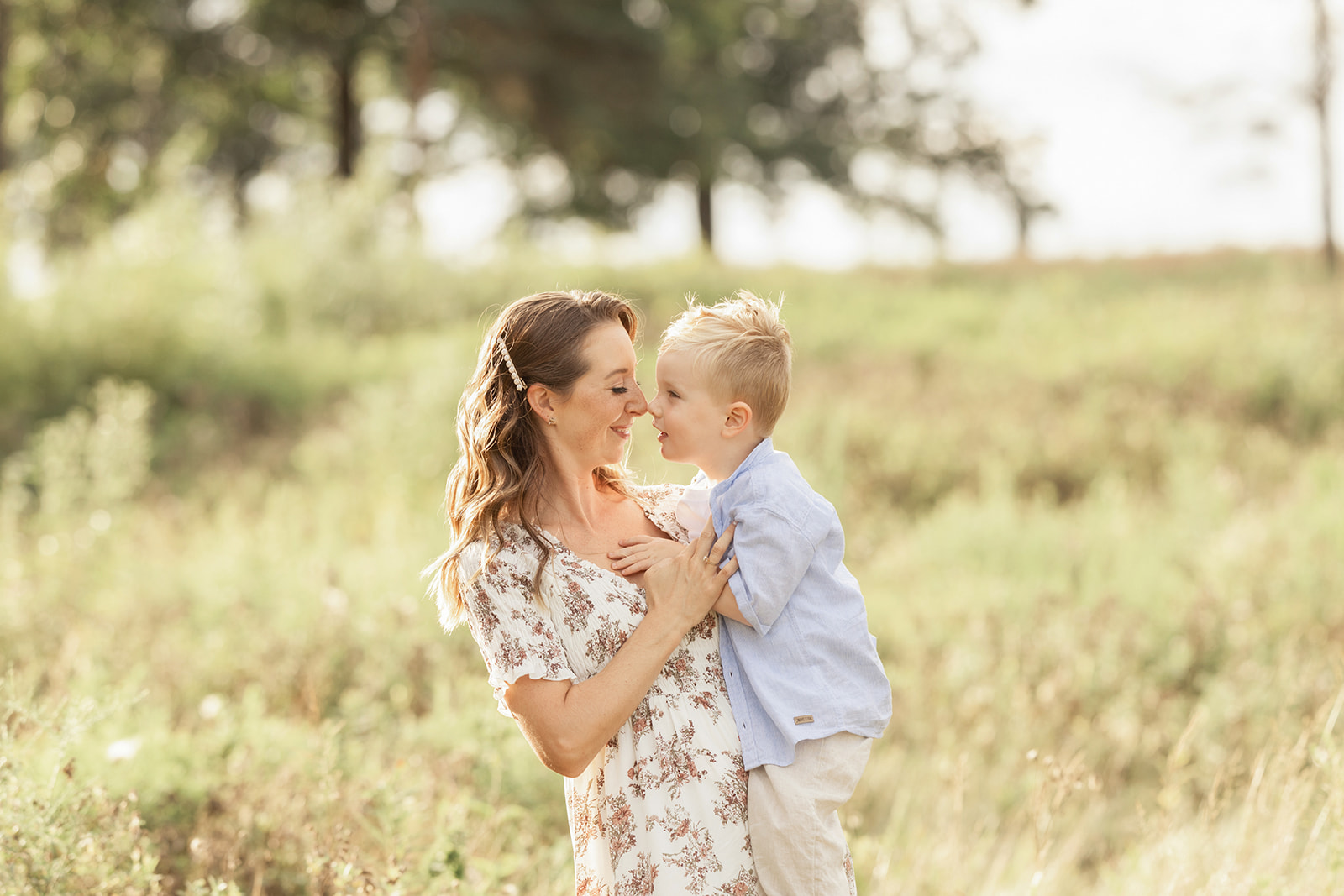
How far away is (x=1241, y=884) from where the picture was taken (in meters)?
2.88

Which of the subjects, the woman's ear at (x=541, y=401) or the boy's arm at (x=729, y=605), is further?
the woman's ear at (x=541, y=401)

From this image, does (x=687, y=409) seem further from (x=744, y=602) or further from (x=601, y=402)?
(x=744, y=602)

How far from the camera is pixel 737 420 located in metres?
2.37

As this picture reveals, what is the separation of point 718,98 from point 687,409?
23014 mm

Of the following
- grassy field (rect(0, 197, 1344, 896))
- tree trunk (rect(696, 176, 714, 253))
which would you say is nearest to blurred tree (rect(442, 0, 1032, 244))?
tree trunk (rect(696, 176, 714, 253))

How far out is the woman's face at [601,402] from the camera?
7.69 ft

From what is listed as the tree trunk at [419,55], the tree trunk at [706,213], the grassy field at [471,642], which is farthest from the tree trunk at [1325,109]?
the tree trunk at [419,55]

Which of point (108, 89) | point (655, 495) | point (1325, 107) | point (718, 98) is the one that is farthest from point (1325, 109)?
point (108, 89)

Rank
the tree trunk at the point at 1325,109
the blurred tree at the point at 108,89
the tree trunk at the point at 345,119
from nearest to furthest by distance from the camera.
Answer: the tree trunk at the point at 1325,109 → the blurred tree at the point at 108,89 → the tree trunk at the point at 345,119

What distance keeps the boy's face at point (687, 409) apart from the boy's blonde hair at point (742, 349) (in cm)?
2

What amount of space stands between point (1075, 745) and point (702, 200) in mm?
25039

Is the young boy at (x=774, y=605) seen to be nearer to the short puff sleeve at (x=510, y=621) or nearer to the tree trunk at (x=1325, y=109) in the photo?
the short puff sleeve at (x=510, y=621)

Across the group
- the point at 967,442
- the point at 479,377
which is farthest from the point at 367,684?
the point at 967,442

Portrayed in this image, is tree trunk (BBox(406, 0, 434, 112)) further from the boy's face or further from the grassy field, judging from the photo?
the boy's face
